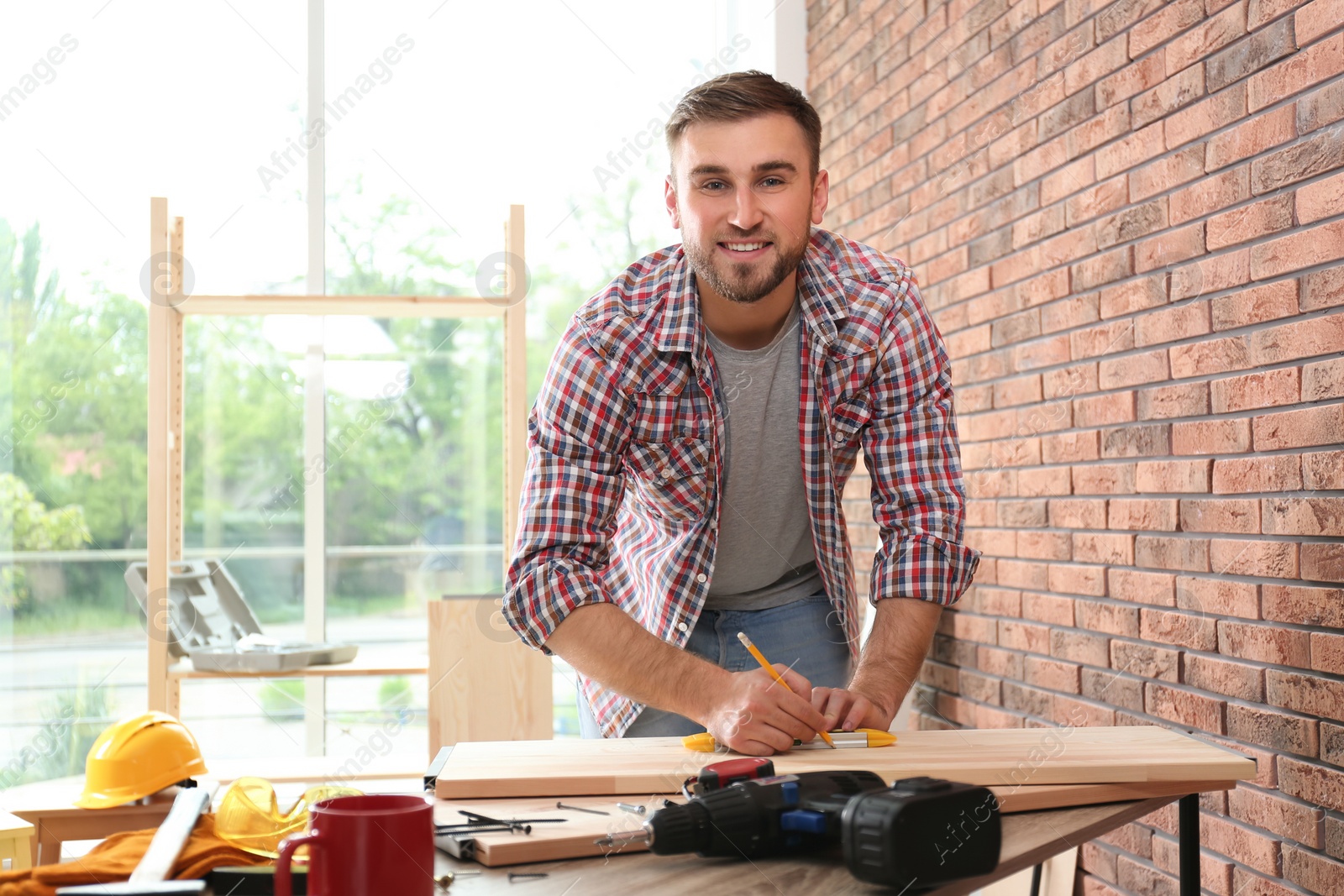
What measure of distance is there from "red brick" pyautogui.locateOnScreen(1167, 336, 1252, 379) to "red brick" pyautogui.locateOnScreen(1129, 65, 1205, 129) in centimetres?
33

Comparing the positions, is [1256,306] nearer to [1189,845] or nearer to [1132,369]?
[1132,369]

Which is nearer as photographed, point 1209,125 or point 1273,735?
point 1273,735

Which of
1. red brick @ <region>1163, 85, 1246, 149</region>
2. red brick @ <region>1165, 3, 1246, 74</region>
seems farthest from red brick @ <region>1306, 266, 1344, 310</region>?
red brick @ <region>1165, 3, 1246, 74</region>

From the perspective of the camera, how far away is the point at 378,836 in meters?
0.75

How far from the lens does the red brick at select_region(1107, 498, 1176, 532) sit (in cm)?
205

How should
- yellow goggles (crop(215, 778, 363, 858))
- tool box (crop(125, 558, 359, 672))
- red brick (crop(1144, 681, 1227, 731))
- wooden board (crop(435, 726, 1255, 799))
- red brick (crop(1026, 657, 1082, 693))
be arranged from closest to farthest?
yellow goggles (crop(215, 778, 363, 858)) → wooden board (crop(435, 726, 1255, 799)) → red brick (crop(1144, 681, 1227, 731)) → red brick (crop(1026, 657, 1082, 693)) → tool box (crop(125, 558, 359, 672))

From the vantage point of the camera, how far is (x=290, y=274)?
4.05 m

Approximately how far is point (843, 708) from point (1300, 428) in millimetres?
905

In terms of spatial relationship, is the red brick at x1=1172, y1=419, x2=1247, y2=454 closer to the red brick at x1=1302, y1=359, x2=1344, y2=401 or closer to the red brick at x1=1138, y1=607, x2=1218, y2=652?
the red brick at x1=1302, y1=359, x2=1344, y2=401

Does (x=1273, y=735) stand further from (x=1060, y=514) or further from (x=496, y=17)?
(x=496, y=17)

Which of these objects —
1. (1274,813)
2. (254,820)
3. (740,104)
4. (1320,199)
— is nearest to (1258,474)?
(1320,199)

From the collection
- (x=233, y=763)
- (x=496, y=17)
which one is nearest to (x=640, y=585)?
(x=233, y=763)

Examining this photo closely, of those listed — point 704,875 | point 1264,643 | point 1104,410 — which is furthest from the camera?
point 1104,410

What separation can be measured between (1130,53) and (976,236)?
71 centimetres
